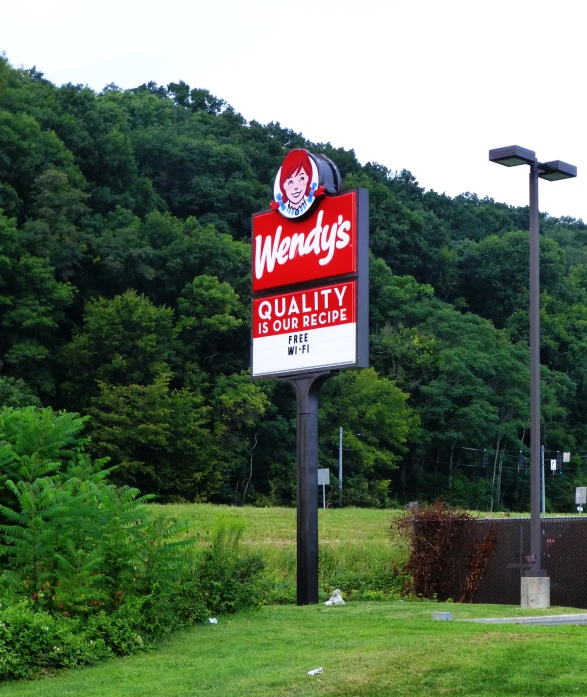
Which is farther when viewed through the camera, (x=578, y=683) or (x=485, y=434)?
(x=485, y=434)

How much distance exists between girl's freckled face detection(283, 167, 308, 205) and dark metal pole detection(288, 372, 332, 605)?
3.22 m

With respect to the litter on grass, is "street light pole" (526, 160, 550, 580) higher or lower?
higher

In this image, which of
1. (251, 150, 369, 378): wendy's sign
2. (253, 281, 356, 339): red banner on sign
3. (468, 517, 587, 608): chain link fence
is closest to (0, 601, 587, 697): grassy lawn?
(251, 150, 369, 378): wendy's sign

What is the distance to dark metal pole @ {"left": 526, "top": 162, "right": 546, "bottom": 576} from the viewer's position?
1939cm

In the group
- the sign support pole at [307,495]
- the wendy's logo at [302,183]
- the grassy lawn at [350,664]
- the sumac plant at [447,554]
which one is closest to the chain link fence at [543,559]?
the sumac plant at [447,554]

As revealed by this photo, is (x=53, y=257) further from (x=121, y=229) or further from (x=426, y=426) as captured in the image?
(x=426, y=426)

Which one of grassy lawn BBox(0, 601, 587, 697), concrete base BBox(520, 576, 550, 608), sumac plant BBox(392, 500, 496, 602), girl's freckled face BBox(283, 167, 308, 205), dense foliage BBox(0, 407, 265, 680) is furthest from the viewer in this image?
sumac plant BBox(392, 500, 496, 602)

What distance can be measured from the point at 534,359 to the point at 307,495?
181 inches

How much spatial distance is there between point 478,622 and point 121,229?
2710 inches

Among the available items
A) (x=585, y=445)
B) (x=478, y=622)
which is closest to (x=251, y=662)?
(x=478, y=622)

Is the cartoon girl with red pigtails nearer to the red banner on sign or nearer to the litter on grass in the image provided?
the red banner on sign

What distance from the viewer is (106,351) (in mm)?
75062

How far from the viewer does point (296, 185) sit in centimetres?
2103

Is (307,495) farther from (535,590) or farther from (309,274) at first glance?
(535,590)
